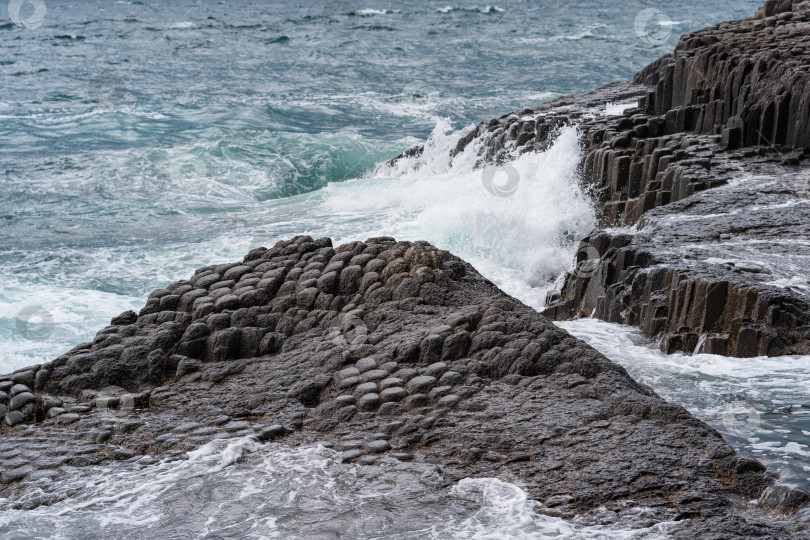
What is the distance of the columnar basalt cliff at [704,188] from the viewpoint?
347 inches

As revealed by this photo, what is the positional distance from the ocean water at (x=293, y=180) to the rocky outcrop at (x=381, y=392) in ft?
1.15

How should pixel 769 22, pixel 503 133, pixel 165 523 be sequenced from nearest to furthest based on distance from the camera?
pixel 165 523 < pixel 769 22 < pixel 503 133

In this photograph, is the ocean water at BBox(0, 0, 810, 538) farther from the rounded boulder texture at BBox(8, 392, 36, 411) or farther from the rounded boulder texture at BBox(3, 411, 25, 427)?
the rounded boulder texture at BBox(8, 392, 36, 411)

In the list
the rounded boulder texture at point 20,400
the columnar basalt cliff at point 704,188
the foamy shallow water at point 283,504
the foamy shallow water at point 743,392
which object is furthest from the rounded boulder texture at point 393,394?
the columnar basalt cliff at point 704,188

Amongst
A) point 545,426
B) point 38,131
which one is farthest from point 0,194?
point 545,426

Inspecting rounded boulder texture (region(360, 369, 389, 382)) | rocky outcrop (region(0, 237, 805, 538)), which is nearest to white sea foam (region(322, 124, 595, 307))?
rocky outcrop (region(0, 237, 805, 538))

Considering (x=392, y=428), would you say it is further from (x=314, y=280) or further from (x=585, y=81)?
(x=585, y=81)

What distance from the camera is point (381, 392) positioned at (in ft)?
21.6

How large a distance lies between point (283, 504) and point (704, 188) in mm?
8854

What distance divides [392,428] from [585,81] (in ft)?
98.3

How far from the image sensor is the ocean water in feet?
19.0

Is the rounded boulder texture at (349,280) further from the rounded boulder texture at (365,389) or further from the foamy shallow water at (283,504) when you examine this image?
the foamy shallow water at (283,504)

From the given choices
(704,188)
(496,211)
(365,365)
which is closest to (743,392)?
(365,365)

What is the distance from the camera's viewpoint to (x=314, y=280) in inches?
311
